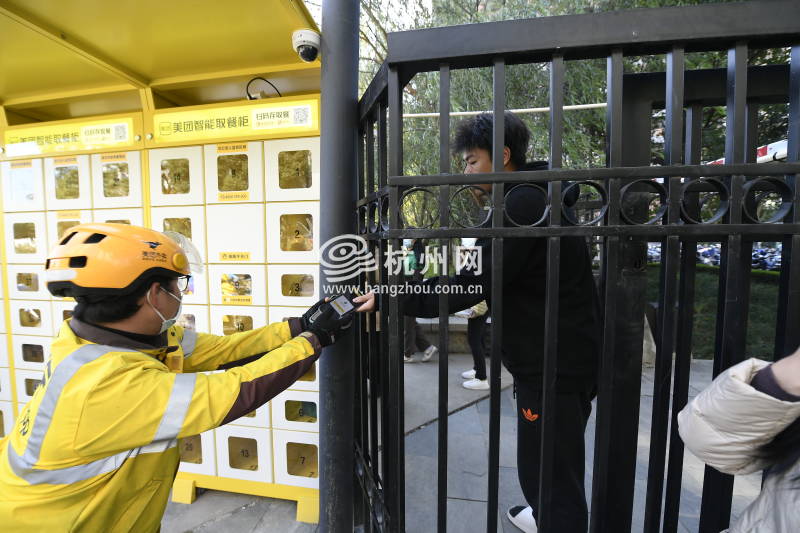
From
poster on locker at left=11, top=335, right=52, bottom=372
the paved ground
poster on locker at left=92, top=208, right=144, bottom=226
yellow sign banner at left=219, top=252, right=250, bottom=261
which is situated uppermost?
poster on locker at left=92, top=208, right=144, bottom=226

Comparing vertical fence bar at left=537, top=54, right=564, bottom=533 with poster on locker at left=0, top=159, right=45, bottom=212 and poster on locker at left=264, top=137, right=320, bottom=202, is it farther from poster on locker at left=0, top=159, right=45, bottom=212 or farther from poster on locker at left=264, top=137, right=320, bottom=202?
poster on locker at left=0, top=159, right=45, bottom=212

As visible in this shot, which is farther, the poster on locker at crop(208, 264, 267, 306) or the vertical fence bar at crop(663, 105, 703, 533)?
the poster on locker at crop(208, 264, 267, 306)

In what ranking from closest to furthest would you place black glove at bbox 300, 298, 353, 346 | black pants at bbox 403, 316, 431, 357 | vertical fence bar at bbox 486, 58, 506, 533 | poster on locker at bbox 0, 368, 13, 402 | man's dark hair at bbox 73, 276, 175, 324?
vertical fence bar at bbox 486, 58, 506, 533 < man's dark hair at bbox 73, 276, 175, 324 < black glove at bbox 300, 298, 353, 346 < poster on locker at bbox 0, 368, 13, 402 < black pants at bbox 403, 316, 431, 357

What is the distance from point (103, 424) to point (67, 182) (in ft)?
8.16

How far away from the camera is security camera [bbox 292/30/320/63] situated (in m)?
1.64

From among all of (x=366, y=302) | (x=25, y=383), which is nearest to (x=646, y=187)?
(x=366, y=302)

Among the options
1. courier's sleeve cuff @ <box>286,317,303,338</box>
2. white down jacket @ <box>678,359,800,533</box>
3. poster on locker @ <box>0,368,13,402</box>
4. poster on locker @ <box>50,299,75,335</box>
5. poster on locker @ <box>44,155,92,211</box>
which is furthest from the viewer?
poster on locker @ <box>0,368,13,402</box>

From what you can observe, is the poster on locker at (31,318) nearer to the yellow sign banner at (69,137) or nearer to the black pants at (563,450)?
the yellow sign banner at (69,137)

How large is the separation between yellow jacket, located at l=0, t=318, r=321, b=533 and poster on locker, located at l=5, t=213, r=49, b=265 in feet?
Result: 6.77

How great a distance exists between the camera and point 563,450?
1.66 meters

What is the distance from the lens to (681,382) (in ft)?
4.14

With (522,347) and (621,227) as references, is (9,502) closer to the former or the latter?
(522,347)

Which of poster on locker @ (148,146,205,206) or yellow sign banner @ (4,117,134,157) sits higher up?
yellow sign banner @ (4,117,134,157)

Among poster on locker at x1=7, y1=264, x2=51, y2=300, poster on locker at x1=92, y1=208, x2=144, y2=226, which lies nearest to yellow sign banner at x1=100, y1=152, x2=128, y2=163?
poster on locker at x1=92, y1=208, x2=144, y2=226
